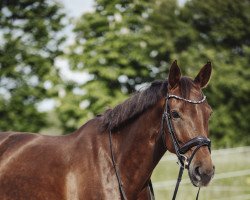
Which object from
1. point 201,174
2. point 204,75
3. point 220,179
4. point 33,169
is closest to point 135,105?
point 204,75

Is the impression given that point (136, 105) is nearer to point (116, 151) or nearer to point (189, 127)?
point (116, 151)

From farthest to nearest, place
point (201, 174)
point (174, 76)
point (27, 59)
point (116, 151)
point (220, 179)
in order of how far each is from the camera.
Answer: point (27, 59)
point (220, 179)
point (116, 151)
point (174, 76)
point (201, 174)

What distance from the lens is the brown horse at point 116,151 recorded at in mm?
3281

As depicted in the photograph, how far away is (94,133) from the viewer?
3574mm

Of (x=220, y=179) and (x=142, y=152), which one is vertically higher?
(x=142, y=152)

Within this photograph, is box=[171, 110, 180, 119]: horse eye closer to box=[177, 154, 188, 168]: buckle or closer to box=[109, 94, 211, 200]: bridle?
box=[109, 94, 211, 200]: bridle

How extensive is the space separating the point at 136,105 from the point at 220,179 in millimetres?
5952

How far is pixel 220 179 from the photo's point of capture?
8961 mm

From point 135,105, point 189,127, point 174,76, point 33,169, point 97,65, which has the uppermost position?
point 174,76

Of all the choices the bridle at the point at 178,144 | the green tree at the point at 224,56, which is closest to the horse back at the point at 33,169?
the bridle at the point at 178,144

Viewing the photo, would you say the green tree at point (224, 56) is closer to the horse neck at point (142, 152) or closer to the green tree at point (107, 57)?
the green tree at point (107, 57)

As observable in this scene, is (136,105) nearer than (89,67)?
Yes

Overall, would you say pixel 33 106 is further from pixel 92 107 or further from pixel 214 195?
pixel 214 195

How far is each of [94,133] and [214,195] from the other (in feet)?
21.1
